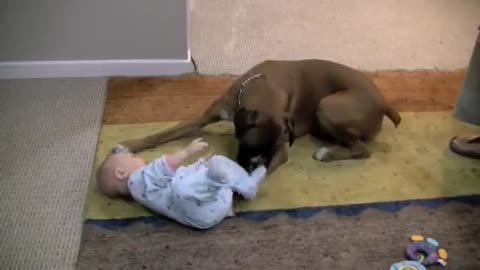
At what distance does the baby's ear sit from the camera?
6.04 ft

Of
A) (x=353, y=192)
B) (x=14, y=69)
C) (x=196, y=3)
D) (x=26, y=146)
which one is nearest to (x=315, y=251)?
(x=353, y=192)

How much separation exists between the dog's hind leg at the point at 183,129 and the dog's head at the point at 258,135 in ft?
0.72

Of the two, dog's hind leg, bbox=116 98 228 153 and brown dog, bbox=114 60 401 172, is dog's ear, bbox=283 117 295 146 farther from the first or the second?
dog's hind leg, bbox=116 98 228 153

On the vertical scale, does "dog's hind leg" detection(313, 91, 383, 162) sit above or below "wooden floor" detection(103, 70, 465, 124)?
above

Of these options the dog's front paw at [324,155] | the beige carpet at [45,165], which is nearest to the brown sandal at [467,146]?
the dog's front paw at [324,155]

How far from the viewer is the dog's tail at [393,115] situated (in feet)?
6.99

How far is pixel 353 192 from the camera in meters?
1.96

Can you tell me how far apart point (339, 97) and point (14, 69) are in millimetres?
1311

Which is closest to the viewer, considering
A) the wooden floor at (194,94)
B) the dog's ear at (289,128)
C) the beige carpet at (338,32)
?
the dog's ear at (289,128)

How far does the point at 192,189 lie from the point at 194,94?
78cm

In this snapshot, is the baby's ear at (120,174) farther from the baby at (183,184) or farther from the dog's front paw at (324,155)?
the dog's front paw at (324,155)

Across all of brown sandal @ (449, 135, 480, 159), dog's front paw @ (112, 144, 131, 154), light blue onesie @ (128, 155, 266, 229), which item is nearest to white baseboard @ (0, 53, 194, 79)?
dog's front paw @ (112, 144, 131, 154)

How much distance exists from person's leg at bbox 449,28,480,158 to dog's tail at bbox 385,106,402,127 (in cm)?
19

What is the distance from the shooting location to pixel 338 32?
2.92 meters
